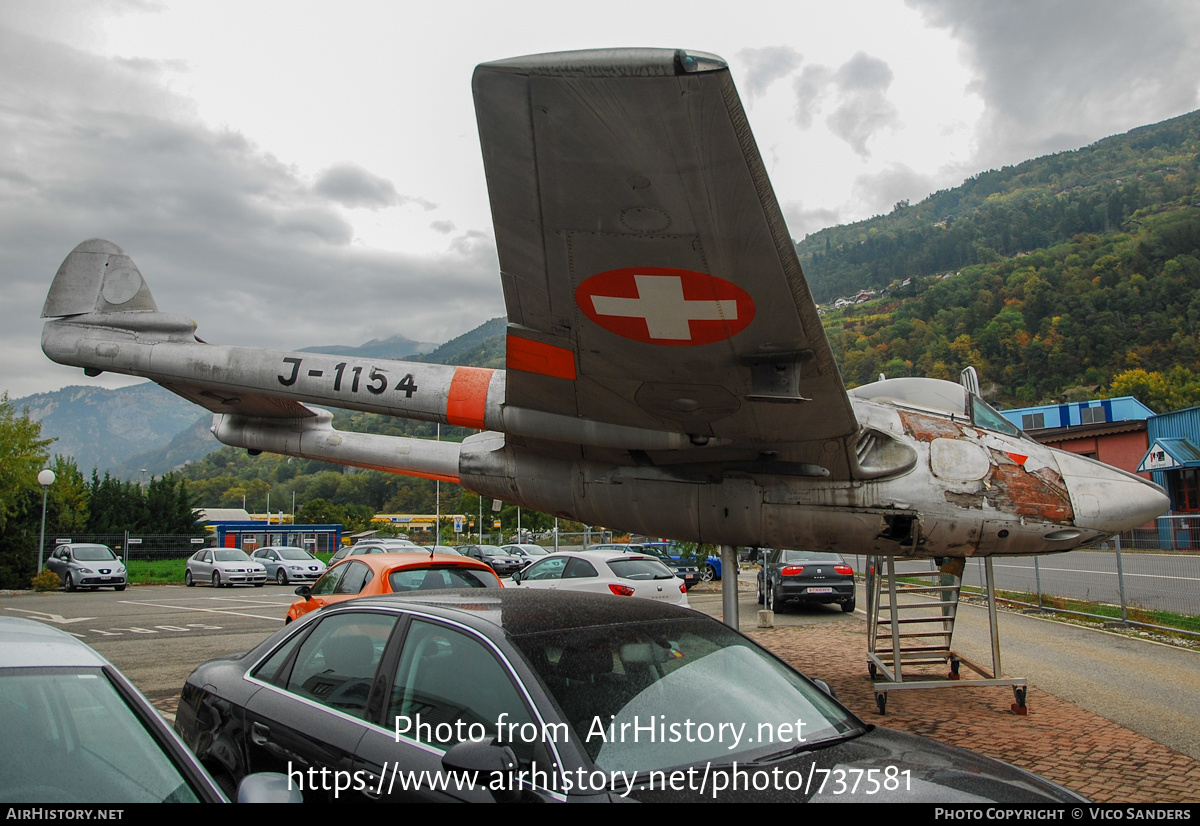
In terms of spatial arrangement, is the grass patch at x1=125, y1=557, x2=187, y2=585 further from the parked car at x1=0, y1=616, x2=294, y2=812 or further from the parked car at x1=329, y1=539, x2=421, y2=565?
the parked car at x1=0, y1=616, x2=294, y2=812

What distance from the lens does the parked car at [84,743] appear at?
7.57 feet

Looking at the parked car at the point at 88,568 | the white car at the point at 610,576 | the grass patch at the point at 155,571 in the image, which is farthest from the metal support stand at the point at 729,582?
the grass patch at the point at 155,571

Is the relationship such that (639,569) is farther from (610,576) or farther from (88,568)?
(88,568)

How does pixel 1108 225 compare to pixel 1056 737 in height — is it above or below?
above

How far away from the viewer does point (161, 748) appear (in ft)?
8.05

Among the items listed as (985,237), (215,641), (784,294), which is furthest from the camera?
(985,237)

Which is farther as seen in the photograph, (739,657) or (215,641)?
(215,641)

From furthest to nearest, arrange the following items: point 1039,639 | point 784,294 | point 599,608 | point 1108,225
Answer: point 1108,225
point 1039,639
point 784,294
point 599,608

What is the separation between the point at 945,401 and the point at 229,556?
2918 cm

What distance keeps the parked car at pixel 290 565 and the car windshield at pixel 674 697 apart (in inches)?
1140
